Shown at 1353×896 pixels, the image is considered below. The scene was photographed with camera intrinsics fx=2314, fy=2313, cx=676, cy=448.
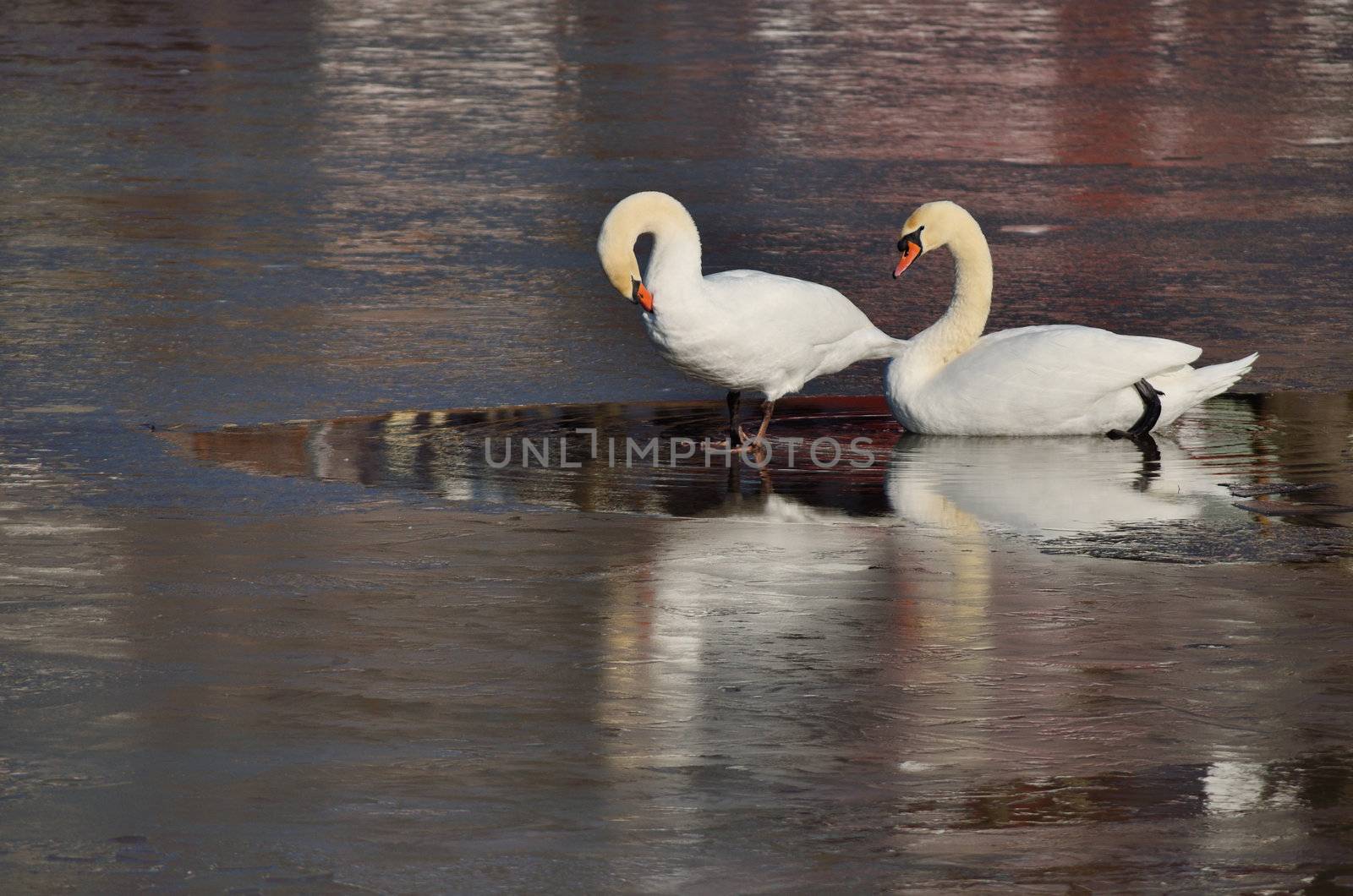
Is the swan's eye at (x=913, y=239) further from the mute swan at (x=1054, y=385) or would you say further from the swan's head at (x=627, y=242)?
the swan's head at (x=627, y=242)

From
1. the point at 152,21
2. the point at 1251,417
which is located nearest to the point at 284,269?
the point at 1251,417

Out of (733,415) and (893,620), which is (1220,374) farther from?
(893,620)

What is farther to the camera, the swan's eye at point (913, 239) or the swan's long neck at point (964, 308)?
the swan's eye at point (913, 239)

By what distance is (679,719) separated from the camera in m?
5.77

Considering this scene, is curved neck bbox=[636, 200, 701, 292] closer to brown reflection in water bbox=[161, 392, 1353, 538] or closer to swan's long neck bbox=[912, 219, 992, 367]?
brown reflection in water bbox=[161, 392, 1353, 538]

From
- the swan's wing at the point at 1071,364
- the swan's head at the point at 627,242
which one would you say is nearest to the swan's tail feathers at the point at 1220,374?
the swan's wing at the point at 1071,364

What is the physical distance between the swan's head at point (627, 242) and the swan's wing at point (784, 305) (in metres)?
0.34

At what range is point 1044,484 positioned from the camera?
8648 millimetres

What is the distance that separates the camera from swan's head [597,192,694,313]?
9.38 metres

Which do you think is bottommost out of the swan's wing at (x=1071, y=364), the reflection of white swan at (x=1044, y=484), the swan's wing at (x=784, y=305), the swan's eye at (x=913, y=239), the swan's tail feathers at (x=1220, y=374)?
the reflection of white swan at (x=1044, y=484)

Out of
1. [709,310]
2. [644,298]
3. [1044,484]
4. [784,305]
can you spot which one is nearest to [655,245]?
[644,298]

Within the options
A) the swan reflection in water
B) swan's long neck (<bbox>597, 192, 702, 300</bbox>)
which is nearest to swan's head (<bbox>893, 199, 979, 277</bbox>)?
the swan reflection in water

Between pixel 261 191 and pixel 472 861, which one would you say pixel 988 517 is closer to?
pixel 472 861

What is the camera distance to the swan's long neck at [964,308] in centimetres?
989
